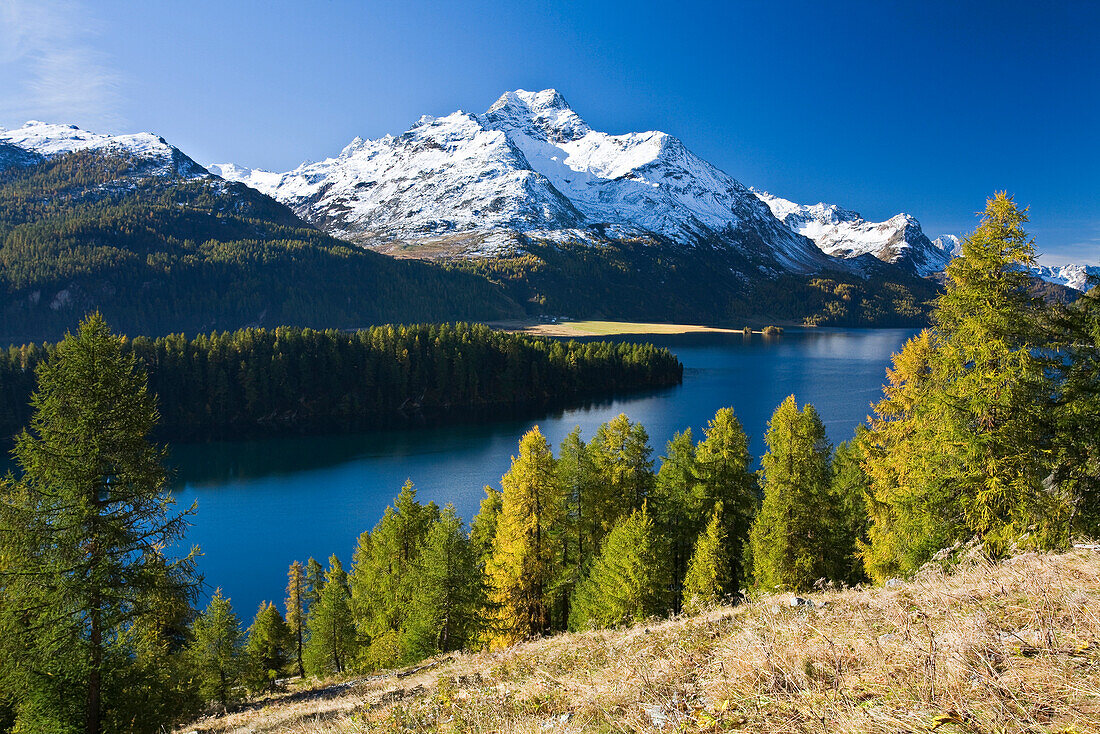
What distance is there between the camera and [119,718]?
13.9m

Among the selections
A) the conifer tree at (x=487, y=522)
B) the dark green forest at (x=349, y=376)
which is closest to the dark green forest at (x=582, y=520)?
the conifer tree at (x=487, y=522)

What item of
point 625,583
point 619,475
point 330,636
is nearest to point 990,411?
point 625,583

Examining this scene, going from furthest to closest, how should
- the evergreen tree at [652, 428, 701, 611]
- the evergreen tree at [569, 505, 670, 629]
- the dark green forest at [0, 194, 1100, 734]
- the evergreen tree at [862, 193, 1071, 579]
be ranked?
1. the evergreen tree at [652, 428, 701, 611]
2. the evergreen tree at [569, 505, 670, 629]
3. the evergreen tree at [862, 193, 1071, 579]
4. the dark green forest at [0, 194, 1100, 734]

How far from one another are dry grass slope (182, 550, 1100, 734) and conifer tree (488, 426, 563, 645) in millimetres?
15425

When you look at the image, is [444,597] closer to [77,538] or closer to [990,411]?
[77,538]

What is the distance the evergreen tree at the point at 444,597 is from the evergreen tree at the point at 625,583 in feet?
15.2

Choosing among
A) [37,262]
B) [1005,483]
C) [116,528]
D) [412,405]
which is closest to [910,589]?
[1005,483]

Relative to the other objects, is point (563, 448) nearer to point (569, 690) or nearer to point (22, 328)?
point (569, 690)

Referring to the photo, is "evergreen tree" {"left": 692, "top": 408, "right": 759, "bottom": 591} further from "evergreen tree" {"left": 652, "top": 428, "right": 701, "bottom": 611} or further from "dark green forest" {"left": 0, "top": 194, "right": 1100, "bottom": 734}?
"evergreen tree" {"left": 652, "top": 428, "right": 701, "bottom": 611}

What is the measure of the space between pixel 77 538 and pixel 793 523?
902 inches

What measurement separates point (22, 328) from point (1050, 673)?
24514 cm

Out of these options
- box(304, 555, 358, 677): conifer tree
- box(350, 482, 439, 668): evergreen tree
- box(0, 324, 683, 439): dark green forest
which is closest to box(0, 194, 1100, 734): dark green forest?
box(350, 482, 439, 668): evergreen tree

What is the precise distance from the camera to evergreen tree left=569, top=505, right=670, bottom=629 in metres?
21.3

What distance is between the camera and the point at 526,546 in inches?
989
